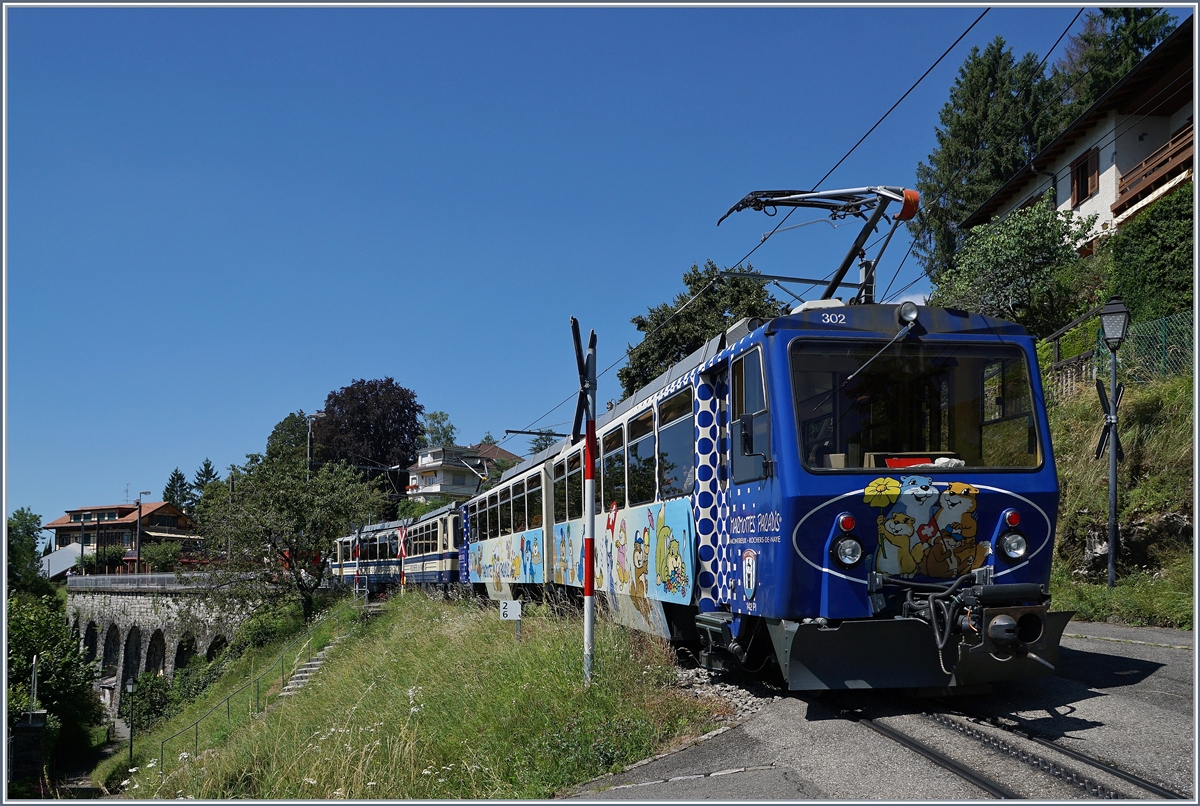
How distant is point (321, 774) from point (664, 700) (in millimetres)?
2910

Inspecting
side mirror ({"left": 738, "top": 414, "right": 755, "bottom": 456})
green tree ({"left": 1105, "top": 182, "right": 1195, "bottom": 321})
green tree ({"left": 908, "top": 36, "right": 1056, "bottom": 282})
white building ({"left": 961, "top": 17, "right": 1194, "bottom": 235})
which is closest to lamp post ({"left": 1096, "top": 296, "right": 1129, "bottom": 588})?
green tree ({"left": 1105, "top": 182, "right": 1195, "bottom": 321})

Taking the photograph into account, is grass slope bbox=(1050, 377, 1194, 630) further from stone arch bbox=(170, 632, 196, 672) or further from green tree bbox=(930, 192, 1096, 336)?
stone arch bbox=(170, 632, 196, 672)

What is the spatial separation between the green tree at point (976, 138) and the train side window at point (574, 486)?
1241 inches

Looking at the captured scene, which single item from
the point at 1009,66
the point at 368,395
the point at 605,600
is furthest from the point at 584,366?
the point at 368,395

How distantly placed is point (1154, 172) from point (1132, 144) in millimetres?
2536

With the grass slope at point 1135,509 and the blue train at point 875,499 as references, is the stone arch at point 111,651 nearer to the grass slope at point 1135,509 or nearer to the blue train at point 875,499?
the grass slope at point 1135,509

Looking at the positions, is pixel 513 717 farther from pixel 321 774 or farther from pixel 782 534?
pixel 782 534

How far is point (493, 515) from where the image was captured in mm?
22031

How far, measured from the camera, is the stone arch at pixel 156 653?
52344mm

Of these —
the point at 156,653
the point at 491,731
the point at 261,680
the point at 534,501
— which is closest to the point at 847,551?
the point at 491,731

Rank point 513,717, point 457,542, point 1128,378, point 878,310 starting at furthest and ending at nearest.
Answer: point 457,542
point 1128,378
point 513,717
point 878,310

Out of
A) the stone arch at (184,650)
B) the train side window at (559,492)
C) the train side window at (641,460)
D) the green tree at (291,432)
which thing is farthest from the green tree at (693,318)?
the green tree at (291,432)

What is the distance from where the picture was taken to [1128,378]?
15.5 metres

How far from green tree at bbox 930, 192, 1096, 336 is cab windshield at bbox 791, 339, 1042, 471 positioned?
17.5 m
